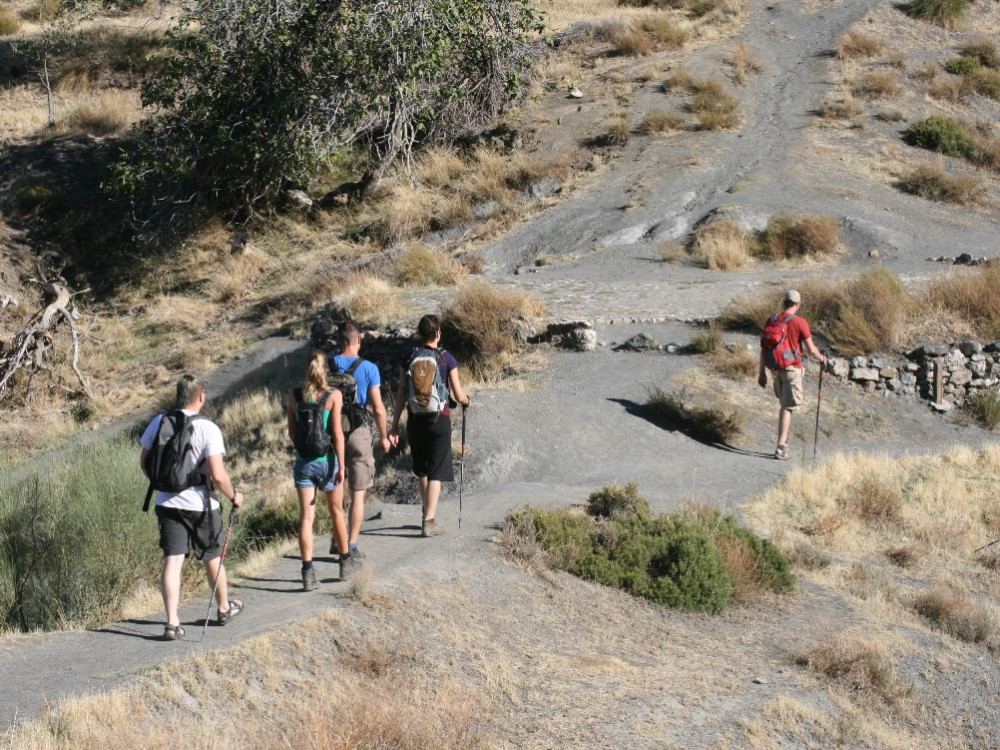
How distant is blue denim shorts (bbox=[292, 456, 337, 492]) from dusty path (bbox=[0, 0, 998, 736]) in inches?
28.2

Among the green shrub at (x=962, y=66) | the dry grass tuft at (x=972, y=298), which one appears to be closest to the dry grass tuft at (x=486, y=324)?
the dry grass tuft at (x=972, y=298)

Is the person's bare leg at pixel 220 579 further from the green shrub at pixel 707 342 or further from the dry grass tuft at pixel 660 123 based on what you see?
the dry grass tuft at pixel 660 123

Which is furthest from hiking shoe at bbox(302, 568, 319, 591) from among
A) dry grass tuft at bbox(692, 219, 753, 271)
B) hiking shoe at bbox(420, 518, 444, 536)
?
dry grass tuft at bbox(692, 219, 753, 271)

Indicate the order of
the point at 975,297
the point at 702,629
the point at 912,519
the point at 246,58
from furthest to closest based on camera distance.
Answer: the point at 246,58, the point at 975,297, the point at 912,519, the point at 702,629

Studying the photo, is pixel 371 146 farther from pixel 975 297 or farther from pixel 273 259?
pixel 975 297

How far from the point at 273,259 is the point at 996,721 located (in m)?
18.8

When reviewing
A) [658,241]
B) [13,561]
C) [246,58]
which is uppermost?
[246,58]

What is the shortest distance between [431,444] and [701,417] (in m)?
5.01

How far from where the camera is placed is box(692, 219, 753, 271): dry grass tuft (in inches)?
728

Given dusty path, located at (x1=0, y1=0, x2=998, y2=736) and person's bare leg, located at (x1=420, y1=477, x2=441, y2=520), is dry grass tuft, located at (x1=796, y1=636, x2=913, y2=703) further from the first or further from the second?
person's bare leg, located at (x1=420, y1=477, x2=441, y2=520)

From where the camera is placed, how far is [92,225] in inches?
973

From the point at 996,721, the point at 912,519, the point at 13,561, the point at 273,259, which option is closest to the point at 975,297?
the point at 912,519

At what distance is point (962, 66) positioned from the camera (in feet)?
94.1

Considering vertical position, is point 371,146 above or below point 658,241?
above
